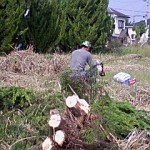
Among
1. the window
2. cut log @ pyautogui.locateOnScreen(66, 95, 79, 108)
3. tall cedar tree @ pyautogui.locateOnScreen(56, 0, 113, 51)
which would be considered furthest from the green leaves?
the window

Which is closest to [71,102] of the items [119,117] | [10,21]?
[119,117]

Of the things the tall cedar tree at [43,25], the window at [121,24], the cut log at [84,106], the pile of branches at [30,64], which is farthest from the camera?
the window at [121,24]

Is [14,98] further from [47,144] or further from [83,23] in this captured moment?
[83,23]

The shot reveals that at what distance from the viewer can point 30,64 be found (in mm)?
17078

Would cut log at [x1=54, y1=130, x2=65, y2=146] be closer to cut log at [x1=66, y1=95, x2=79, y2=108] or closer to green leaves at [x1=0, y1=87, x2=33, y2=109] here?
cut log at [x1=66, y1=95, x2=79, y2=108]

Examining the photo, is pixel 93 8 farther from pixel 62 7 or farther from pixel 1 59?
pixel 1 59

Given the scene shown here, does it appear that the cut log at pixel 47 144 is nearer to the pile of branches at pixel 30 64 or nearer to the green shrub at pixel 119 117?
the green shrub at pixel 119 117

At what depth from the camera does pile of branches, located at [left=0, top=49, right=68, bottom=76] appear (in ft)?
54.7

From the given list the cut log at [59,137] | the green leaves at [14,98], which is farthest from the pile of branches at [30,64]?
the cut log at [59,137]

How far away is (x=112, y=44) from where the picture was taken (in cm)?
3394

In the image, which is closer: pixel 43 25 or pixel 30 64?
pixel 30 64

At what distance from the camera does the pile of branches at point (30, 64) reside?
16.7 m

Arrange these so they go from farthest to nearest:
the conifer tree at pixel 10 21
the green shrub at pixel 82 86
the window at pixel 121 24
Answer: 1. the window at pixel 121 24
2. the conifer tree at pixel 10 21
3. the green shrub at pixel 82 86

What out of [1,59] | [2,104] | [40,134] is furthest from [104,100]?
[1,59]
